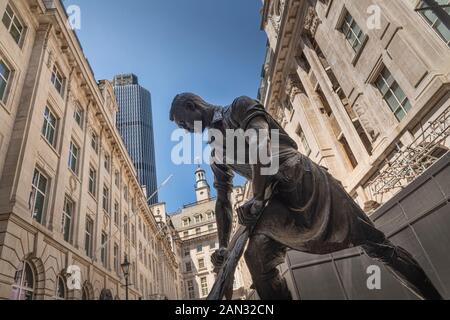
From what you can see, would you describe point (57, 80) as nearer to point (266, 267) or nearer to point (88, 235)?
point (88, 235)

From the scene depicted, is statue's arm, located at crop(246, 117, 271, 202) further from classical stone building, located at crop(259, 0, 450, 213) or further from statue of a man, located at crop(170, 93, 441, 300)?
classical stone building, located at crop(259, 0, 450, 213)

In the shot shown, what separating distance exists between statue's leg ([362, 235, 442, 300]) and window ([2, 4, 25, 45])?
52.3ft

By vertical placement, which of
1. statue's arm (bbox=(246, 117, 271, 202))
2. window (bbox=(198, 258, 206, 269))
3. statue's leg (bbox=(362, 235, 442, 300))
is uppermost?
→ window (bbox=(198, 258, 206, 269))

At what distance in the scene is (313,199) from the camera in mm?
2213

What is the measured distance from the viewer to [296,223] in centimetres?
223

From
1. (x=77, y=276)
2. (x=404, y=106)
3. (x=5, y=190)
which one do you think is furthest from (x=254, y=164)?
(x=77, y=276)

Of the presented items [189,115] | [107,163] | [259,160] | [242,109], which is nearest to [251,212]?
[259,160]

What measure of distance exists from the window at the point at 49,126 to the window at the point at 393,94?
16260 millimetres

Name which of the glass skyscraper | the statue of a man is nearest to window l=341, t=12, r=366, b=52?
the statue of a man

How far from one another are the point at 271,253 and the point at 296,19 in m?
20.9

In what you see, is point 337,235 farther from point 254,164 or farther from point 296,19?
point 296,19

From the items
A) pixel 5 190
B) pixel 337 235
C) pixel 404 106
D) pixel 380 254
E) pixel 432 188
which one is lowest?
pixel 380 254

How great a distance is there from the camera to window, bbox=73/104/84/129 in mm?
18917

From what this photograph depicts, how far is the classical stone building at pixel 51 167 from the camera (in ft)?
35.5
